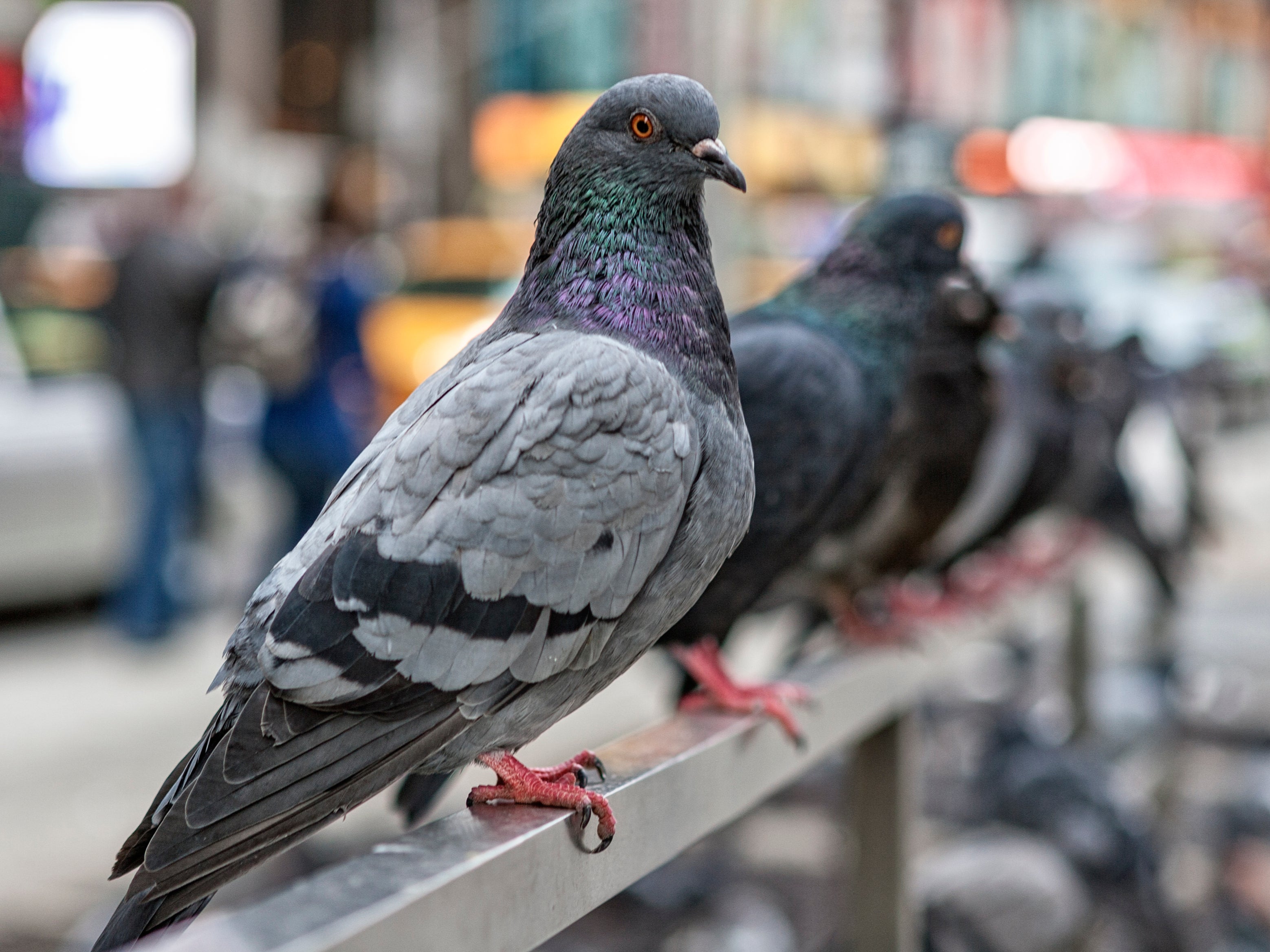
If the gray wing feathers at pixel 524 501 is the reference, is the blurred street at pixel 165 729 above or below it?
below

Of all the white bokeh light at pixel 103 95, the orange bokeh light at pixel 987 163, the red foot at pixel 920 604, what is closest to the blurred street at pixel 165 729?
the red foot at pixel 920 604

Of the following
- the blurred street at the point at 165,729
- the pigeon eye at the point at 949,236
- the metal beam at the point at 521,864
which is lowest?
the blurred street at the point at 165,729

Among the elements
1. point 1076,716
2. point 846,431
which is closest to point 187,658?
point 1076,716

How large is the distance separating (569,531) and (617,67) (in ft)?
21.2

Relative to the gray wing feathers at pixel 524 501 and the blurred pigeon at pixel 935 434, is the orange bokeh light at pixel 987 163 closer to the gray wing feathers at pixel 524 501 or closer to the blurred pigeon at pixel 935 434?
the blurred pigeon at pixel 935 434

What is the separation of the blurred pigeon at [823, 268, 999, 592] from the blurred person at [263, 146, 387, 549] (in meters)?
3.76

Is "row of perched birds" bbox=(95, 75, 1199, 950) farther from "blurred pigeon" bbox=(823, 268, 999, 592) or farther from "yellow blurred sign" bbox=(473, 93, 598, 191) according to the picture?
"yellow blurred sign" bbox=(473, 93, 598, 191)

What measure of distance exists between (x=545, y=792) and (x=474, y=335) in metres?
2.06

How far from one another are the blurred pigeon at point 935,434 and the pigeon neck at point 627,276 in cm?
104

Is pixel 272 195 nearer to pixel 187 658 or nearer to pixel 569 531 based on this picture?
pixel 187 658

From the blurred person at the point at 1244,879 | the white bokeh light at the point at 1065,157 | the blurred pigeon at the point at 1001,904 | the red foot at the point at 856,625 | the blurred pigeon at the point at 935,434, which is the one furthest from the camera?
the white bokeh light at the point at 1065,157

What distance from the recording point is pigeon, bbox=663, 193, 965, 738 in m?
2.03

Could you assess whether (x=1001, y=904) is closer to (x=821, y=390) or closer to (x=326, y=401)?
(x=821, y=390)

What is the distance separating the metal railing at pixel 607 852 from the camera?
1.09 m
